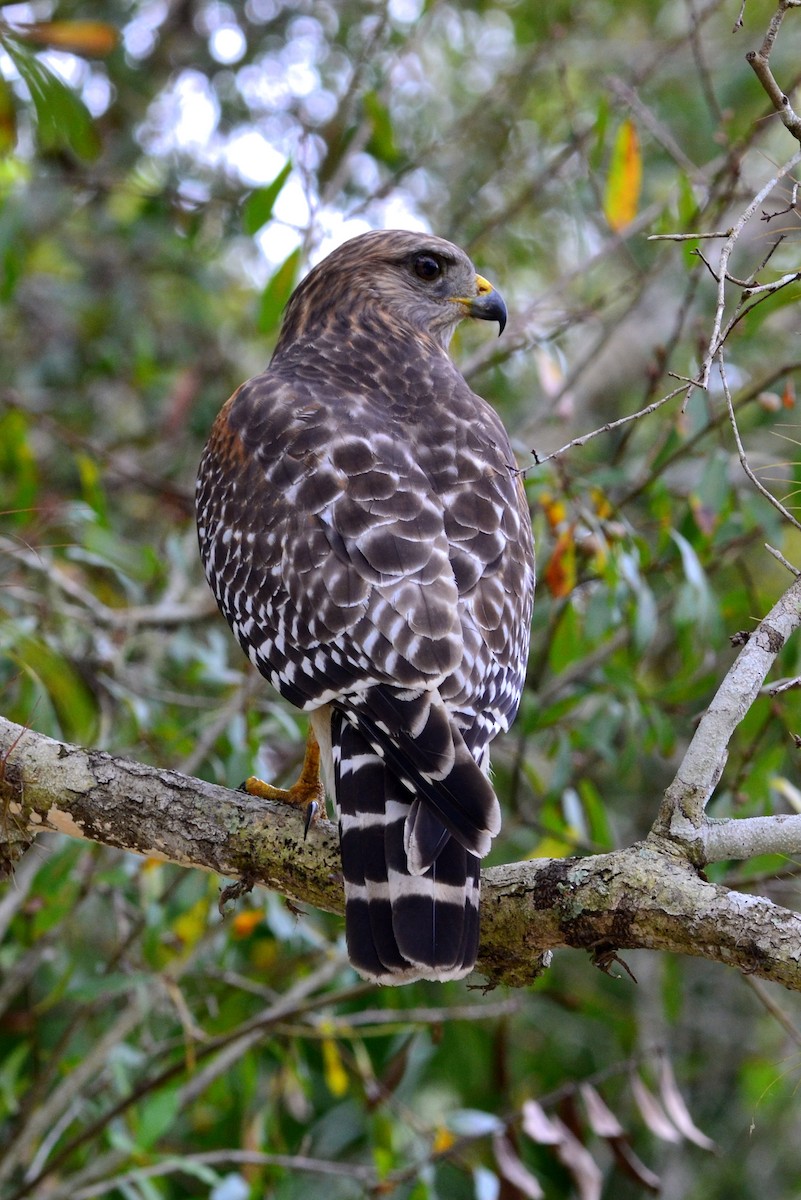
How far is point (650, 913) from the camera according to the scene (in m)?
2.18

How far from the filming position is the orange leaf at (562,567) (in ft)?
12.9

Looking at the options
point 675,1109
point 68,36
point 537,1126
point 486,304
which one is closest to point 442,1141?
point 537,1126

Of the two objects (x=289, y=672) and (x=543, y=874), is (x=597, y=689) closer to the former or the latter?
(x=289, y=672)

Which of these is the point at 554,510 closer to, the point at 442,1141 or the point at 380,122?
the point at 380,122

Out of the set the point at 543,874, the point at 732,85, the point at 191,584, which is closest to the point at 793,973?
the point at 543,874

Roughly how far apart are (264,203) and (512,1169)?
112 inches

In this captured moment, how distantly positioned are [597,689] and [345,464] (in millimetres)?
1565

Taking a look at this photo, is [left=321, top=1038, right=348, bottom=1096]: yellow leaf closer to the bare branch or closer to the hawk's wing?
the hawk's wing

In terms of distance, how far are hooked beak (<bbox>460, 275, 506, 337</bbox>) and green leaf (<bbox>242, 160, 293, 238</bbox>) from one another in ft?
2.15

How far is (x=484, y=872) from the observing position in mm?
2494

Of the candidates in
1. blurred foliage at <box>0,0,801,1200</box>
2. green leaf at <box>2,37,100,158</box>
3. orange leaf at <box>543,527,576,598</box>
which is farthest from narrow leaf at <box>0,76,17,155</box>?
orange leaf at <box>543,527,576,598</box>

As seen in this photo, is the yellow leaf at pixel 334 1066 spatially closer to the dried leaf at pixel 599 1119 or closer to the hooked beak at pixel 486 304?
the dried leaf at pixel 599 1119

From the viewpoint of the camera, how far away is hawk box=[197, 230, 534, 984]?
7.87 ft

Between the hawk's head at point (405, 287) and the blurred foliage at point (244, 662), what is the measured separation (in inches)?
7.7
